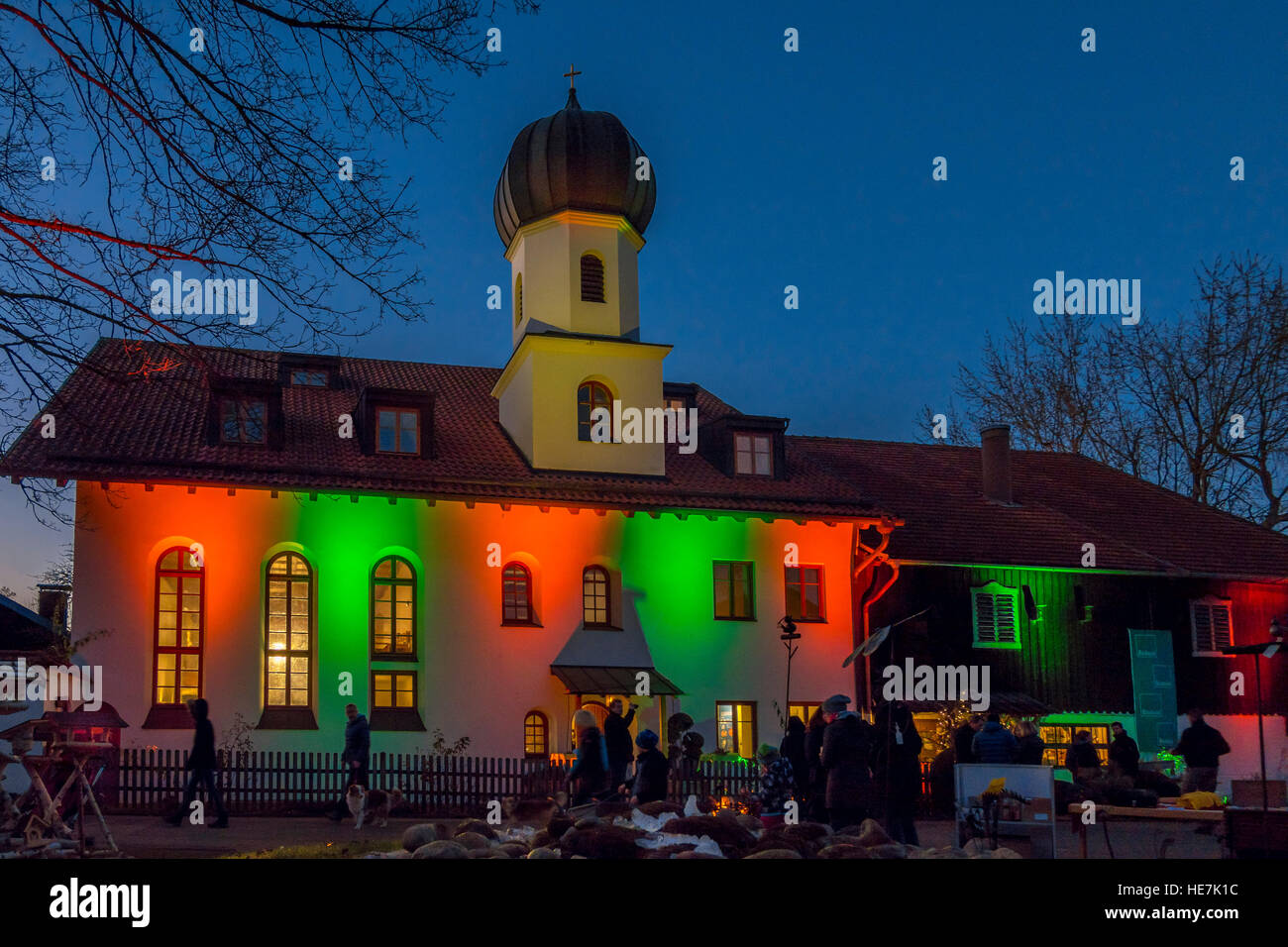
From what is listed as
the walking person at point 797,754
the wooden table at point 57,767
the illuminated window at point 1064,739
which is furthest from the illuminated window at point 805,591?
the wooden table at point 57,767

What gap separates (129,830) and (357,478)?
8.54 m

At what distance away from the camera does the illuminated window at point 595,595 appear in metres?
27.0

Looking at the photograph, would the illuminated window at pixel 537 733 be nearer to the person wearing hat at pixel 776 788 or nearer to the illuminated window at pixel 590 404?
the illuminated window at pixel 590 404

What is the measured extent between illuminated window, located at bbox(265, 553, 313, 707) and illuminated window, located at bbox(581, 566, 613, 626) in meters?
5.40

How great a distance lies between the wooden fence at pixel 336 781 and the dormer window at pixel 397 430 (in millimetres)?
6778

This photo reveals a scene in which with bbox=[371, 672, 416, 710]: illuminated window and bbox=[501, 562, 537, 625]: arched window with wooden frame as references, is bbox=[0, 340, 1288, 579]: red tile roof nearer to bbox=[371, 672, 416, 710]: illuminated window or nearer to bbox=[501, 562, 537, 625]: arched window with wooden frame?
bbox=[501, 562, 537, 625]: arched window with wooden frame

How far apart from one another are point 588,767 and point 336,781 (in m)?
7.99

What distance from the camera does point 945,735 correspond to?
88.3ft

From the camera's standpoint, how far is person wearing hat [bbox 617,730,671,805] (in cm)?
1505

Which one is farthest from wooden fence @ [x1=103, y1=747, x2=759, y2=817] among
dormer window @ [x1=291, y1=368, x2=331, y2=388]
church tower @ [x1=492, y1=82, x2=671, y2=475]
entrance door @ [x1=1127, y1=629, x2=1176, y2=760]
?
entrance door @ [x1=1127, y1=629, x2=1176, y2=760]

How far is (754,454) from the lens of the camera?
29.9 metres

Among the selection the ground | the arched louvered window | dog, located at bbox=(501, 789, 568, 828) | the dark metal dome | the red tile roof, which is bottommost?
the ground

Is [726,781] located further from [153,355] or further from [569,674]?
[153,355]
